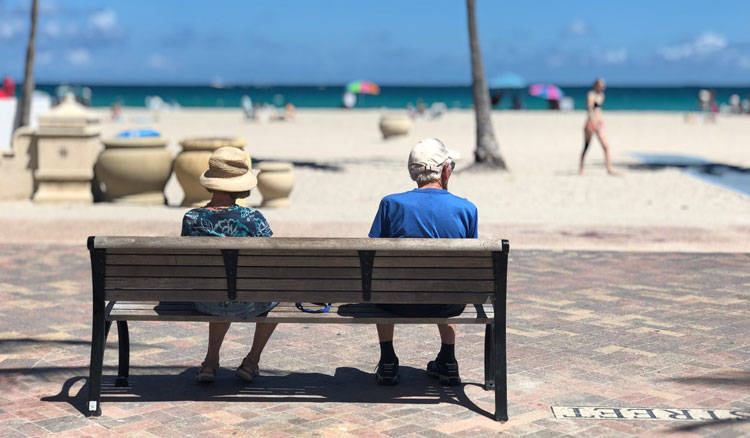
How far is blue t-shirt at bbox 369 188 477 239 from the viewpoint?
544 centimetres

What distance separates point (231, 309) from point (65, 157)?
1004 cm

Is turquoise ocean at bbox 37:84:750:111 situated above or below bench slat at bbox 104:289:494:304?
above

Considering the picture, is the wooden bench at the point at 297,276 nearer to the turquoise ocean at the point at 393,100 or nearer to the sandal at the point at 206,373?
the sandal at the point at 206,373

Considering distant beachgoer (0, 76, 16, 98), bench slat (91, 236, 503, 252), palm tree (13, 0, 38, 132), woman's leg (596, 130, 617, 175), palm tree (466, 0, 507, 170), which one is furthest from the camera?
distant beachgoer (0, 76, 16, 98)

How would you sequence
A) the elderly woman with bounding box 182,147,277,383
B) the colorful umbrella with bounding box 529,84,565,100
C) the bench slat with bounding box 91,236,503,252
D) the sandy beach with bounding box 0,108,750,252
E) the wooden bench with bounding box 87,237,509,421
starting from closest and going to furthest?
1. the bench slat with bounding box 91,236,503,252
2. the wooden bench with bounding box 87,237,509,421
3. the elderly woman with bounding box 182,147,277,383
4. the sandy beach with bounding box 0,108,750,252
5. the colorful umbrella with bounding box 529,84,565,100

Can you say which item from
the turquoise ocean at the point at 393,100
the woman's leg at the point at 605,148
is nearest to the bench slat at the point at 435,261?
the woman's leg at the point at 605,148

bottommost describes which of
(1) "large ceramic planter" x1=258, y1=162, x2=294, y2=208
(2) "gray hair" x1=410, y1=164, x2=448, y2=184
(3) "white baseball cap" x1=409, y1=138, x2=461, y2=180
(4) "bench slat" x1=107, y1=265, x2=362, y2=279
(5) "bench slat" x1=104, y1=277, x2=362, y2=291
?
(1) "large ceramic planter" x1=258, y1=162, x2=294, y2=208

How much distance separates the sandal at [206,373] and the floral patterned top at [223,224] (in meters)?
0.79

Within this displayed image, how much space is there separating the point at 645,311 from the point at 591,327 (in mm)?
739

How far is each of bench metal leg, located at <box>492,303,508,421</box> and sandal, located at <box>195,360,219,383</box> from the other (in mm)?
1585

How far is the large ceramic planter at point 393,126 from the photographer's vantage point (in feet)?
111

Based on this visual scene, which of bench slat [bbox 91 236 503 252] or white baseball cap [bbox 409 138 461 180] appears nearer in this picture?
bench slat [bbox 91 236 503 252]

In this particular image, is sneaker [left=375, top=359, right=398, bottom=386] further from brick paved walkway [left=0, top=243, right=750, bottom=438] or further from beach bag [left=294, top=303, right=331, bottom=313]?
beach bag [left=294, top=303, right=331, bottom=313]

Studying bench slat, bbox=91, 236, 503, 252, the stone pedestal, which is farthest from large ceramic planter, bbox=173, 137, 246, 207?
bench slat, bbox=91, 236, 503, 252
